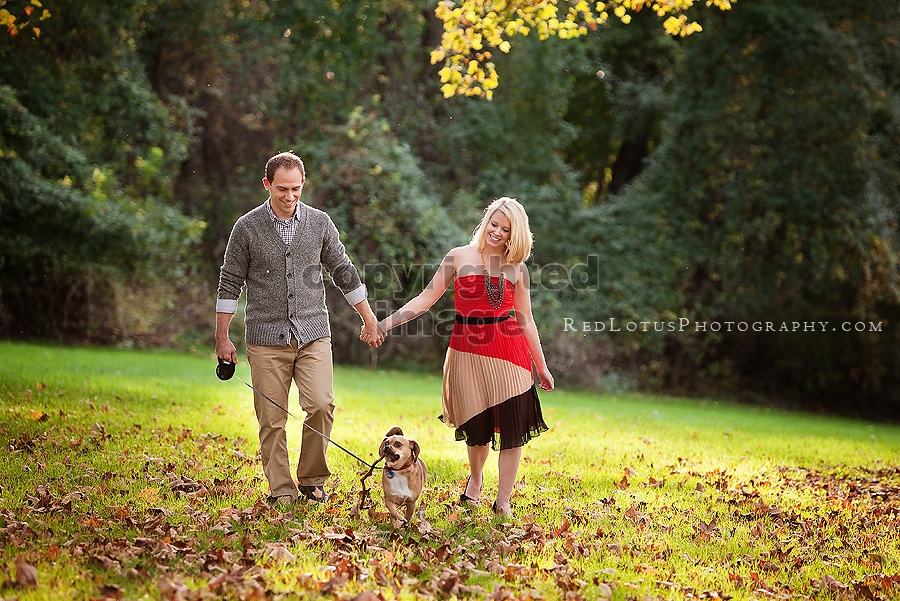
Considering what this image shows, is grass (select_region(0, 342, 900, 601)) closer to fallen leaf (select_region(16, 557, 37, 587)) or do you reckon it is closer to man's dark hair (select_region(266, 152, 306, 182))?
fallen leaf (select_region(16, 557, 37, 587))

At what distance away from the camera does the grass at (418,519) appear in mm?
4289

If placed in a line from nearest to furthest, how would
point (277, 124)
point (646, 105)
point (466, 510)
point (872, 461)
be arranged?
point (466, 510) → point (872, 461) → point (277, 124) → point (646, 105)

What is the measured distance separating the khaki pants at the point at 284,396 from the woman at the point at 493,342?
544 mm

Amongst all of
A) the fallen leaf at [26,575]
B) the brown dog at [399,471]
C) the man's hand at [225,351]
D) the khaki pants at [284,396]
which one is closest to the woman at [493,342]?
the khaki pants at [284,396]

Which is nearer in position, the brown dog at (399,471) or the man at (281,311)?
the brown dog at (399,471)

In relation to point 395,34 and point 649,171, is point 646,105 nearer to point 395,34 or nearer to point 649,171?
point 649,171

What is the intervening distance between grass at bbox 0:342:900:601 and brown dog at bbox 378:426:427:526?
0.25m

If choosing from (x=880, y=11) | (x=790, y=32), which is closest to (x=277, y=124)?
(x=790, y=32)

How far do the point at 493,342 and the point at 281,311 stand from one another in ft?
4.57

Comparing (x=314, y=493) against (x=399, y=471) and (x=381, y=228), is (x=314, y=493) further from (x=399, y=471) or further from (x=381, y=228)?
(x=381, y=228)

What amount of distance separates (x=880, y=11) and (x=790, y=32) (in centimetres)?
179

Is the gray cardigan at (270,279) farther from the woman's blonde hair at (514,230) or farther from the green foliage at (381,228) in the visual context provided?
the green foliage at (381,228)

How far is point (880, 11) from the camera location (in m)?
17.6

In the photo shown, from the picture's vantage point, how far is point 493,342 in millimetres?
5707
